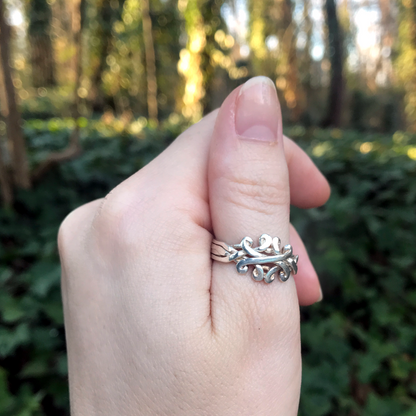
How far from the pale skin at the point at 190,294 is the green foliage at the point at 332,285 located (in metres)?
0.99

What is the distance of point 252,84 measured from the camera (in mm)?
909

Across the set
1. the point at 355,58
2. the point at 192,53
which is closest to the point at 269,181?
the point at 192,53

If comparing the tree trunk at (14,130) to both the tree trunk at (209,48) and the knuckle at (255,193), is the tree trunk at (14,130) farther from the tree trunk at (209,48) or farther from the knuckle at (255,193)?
the tree trunk at (209,48)

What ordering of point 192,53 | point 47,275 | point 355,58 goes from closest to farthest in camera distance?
point 47,275 < point 192,53 < point 355,58

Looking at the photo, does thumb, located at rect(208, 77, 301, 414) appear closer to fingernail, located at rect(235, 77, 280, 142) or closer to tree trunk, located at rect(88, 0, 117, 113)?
fingernail, located at rect(235, 77, 280, 142)

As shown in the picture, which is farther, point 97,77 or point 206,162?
point 97,77

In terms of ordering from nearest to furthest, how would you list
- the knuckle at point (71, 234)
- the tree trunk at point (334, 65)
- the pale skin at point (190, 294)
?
the pale skin at point (190, 294) < the knuckle at point (71, 234) < the tree trunk at point (334, 65)

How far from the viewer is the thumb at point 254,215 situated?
2.68 feet

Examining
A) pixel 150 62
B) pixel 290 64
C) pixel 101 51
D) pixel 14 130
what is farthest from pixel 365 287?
pixel 101 51

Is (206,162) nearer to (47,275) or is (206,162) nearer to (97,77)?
(47,275)

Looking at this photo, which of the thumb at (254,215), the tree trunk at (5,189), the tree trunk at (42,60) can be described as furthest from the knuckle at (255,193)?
the tree trunk at (42,60)

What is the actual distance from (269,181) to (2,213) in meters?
2.09

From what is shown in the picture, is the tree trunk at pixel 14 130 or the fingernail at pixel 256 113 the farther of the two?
the tree trunk at pixel 14 130

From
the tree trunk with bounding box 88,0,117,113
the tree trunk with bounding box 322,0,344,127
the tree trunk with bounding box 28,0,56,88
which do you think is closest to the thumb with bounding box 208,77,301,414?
the tree trunk with bounding box 322,0,344,127
